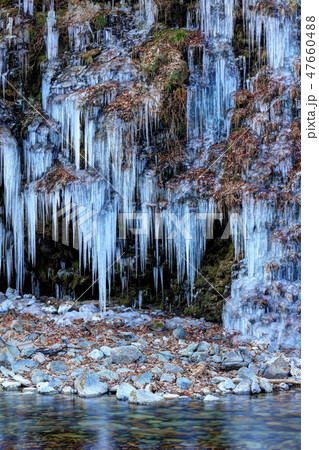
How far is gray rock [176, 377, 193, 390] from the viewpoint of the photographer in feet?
25.6

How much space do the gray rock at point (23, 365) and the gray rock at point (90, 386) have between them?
123cm

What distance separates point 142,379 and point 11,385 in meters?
1.89

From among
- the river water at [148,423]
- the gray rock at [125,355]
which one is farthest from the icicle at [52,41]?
the river water at [148,423]

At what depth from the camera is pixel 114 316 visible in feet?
43.3

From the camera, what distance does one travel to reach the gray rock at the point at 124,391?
729 cm

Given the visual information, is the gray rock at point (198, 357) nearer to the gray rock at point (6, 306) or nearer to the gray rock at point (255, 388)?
the gray rock at point (255, 388)

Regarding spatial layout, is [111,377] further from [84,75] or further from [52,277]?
[84,75]

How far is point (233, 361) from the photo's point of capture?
8.93 meters

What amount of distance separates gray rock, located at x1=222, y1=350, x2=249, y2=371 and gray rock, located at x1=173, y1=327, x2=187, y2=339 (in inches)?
83.1

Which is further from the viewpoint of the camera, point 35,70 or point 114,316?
point 35,70

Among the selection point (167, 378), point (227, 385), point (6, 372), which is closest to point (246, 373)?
point (227, 385)

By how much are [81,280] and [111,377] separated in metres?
6.83

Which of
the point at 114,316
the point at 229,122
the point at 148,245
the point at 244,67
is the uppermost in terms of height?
the point at 244,67

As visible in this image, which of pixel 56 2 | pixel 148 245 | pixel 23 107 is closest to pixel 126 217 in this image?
pixel 148 245
